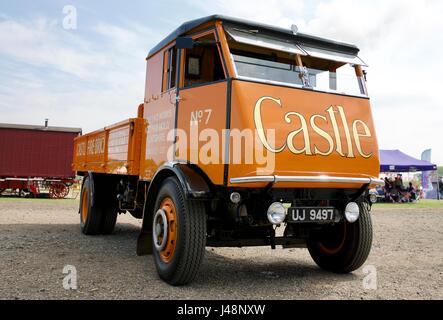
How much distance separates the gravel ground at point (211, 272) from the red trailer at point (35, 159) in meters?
→ 12.6

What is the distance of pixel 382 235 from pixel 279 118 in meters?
6.14

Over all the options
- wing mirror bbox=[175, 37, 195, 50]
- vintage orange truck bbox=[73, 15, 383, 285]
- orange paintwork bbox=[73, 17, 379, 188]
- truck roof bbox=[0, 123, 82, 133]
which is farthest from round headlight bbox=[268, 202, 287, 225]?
truck roof bbox=[0, 123, 82, 133]

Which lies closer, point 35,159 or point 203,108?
point 203,108

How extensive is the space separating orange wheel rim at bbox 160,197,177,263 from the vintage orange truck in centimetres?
1

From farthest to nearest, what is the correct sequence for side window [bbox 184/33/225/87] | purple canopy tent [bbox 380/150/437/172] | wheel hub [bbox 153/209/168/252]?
purple canopy tent [bbox 380/150/437/172] < side window [bbox 184/33/225/87] < wheel hub [bbox 153/209/168/252]

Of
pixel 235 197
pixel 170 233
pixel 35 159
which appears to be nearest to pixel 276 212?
pixel 235 197

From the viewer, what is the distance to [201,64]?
16.3 ft

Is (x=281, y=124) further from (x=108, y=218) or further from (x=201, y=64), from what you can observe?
(x=108, y=218)

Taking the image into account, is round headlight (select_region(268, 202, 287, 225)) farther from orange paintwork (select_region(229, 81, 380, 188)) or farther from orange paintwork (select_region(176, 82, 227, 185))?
orange paintwork (select_region(176, 82, 227, 185))

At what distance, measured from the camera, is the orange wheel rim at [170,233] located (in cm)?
443

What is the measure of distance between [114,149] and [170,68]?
227cm

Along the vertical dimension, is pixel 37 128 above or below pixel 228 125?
above

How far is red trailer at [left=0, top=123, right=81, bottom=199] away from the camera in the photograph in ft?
64.5

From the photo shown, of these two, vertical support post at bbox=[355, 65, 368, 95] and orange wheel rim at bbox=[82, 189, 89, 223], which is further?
orange wheel rim at bbox=[82, 189, 89, 223]
